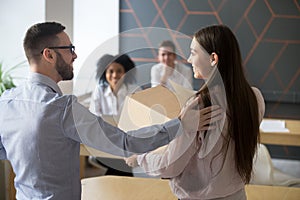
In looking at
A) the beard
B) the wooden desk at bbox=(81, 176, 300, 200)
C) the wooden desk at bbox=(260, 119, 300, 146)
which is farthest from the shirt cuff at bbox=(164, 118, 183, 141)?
the wooden desk at bbox=(260, 119, 300, 146)

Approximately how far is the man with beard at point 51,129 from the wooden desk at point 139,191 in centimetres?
47

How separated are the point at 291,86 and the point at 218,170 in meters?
3.23

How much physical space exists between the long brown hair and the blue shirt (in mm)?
198

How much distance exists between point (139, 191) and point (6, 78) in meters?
2.10

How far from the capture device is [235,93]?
5.23ft

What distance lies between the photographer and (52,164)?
59.4 inches

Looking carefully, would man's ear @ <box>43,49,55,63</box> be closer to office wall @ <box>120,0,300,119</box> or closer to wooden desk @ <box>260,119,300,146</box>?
wooden desk @ <box>260,119,300,146</box>

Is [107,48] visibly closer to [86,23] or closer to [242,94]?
[242,94]

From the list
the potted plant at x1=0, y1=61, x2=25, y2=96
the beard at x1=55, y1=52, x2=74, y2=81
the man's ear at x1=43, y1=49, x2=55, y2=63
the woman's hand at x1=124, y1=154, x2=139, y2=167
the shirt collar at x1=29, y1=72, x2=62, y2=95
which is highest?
the man's ear at x1=43, y1=49, x2=55, y2=63

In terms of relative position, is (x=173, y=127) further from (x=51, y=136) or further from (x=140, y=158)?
(x=51, y=136)

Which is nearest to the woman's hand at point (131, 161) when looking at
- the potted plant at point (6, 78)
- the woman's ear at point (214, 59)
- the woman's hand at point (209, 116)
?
the woman's hand at point (209, 116)

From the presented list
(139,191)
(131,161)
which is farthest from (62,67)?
(139,191)

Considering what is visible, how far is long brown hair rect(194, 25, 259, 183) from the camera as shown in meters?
1.56

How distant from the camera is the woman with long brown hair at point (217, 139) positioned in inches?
61.4
